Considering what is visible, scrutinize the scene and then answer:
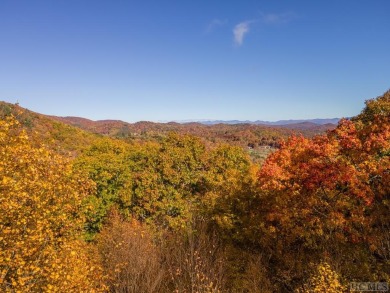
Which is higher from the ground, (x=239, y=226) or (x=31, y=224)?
(x=31, y=224)

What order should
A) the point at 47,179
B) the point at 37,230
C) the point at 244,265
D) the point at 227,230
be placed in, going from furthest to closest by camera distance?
1. the point at 227,230
2. the point at 244,265
3. the point at 47,179
4. the point at 37,230

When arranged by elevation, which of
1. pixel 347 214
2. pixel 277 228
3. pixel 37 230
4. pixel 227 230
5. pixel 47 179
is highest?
pixel 47 179

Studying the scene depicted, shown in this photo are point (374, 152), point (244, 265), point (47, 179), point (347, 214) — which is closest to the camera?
point (47, 179)

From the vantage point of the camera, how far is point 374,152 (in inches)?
842

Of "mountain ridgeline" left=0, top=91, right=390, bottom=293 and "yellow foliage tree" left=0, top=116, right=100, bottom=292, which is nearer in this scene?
"yellow foliage tree" left=0, top=116, right=100, bottom=292

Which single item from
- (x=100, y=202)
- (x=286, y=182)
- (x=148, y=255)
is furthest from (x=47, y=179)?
(x=100, y=202)

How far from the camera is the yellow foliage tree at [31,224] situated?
47.7 feet

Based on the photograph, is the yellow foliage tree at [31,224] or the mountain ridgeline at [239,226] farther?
the mountain ridgeline at [239,226]

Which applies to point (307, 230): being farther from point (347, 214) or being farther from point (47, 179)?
point (47, 179)

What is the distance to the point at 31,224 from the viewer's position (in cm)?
1722

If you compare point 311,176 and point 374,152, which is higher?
point 374,152

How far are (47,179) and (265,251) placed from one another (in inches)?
836

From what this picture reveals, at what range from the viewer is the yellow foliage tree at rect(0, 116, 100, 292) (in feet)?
47.7

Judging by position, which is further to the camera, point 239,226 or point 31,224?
point 239,226
